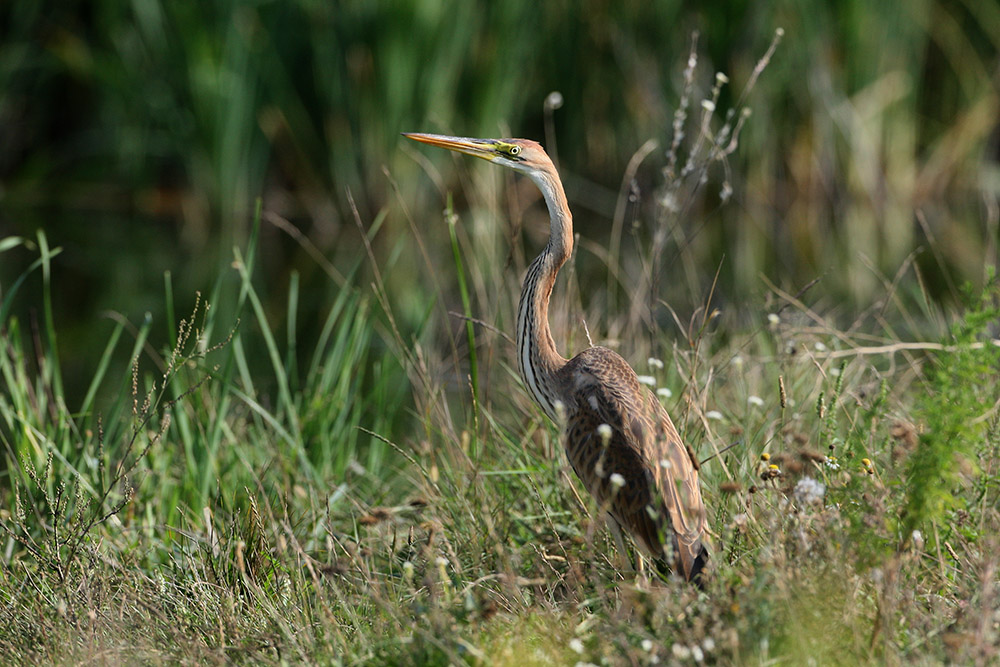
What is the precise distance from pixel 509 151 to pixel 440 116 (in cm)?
730

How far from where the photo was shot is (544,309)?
3.27 meters

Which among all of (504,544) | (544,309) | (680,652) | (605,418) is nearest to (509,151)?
(544,309)

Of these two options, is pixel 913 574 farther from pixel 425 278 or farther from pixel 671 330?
pixel 425 278

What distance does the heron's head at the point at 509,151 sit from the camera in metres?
3.31

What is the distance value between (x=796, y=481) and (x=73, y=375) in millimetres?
4756

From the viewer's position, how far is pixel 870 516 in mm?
2316

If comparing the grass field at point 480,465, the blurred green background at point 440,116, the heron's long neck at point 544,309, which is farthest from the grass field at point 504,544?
the blurred green background at point 440,116

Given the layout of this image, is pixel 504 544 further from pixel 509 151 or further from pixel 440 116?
pixel 440 116

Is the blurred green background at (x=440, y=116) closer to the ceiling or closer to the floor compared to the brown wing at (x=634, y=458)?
closer to the floor

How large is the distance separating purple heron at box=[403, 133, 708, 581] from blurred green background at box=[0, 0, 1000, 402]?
608 centimetres

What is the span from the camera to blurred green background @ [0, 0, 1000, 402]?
1014cm

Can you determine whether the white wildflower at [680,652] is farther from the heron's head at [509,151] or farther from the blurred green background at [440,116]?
the blurred green background at [440,116]

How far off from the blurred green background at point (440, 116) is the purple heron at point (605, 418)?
19.9 feet

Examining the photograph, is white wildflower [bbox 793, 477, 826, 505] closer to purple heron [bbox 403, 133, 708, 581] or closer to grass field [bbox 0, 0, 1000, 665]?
grass field [bbox 0, 0, 1000, 665]
